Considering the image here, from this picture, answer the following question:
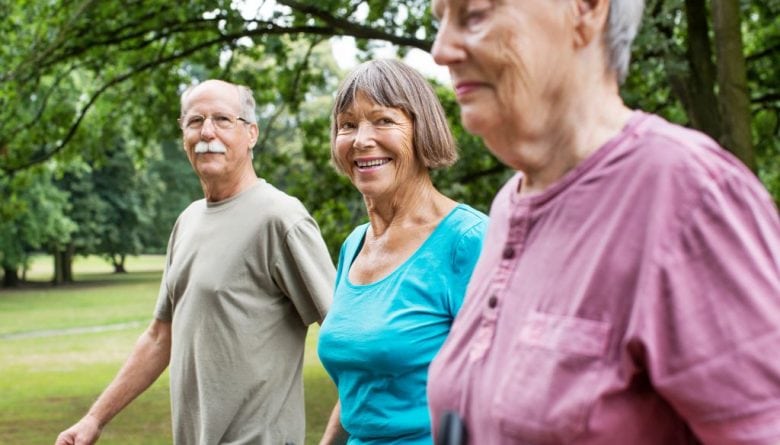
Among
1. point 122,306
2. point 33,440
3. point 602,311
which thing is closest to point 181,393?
point 602,311

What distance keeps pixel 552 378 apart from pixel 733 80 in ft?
27.7

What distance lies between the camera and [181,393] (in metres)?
3.69

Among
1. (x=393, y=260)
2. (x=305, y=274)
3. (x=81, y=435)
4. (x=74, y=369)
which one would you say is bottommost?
(x=74, y=369)

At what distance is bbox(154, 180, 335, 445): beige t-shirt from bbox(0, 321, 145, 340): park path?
25.3 meters

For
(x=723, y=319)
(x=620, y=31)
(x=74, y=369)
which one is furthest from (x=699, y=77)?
(x=74, y=369)

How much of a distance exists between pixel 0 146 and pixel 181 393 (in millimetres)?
10587

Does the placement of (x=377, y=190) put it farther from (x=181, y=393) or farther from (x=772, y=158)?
(x=772, y=158)

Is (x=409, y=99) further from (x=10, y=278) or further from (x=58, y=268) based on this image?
(x=58, y=268)

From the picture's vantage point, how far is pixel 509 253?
4.71 feet

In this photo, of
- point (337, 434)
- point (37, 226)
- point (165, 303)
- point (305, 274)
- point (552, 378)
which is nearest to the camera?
point (552, 378)

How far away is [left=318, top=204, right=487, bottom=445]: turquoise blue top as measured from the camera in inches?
107

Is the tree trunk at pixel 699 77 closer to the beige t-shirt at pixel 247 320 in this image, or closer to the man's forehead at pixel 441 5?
the beige t-shirt at pixel 247 320

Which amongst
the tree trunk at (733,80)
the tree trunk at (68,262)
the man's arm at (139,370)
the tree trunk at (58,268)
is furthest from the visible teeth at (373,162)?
the tree trunk at (68,262)

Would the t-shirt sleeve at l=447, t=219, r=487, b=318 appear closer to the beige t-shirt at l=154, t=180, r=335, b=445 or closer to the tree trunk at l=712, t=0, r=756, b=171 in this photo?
the beige t-shirt at l=154, t=180, r=335, b=445
